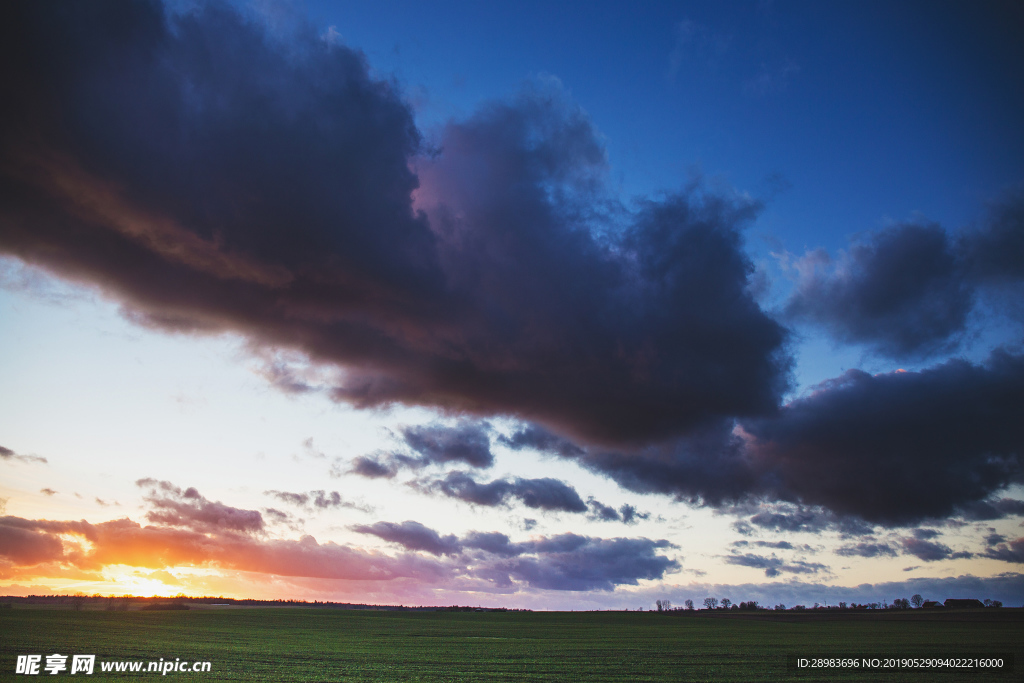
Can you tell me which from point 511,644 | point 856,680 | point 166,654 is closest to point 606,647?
point 511,644

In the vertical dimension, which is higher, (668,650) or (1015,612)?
(668,650)

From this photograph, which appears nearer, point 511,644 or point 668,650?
point 668,650

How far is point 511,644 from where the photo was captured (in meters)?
74.7

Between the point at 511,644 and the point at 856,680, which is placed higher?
the point at 856,680

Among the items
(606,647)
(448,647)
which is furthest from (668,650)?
(448,647)

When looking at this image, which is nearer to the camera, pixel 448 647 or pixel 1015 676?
pixel 1015 676

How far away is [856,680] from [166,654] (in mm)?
58402

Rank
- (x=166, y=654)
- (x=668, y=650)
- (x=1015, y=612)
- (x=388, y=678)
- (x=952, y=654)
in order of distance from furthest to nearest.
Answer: (x=1015, y=612) < (x=668, y=650) < (x=952, y=654) < (x=166, y=654) < (x=388, y=678)

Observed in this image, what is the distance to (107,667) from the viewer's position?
42969mm

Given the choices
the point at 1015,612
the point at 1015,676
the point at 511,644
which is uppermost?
the point at 1015,676

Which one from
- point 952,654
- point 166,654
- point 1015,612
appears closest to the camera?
point 166,654

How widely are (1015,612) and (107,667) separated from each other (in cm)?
23521

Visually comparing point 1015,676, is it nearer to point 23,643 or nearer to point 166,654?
point 166,654

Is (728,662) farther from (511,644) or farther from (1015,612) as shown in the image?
(1015,612)
